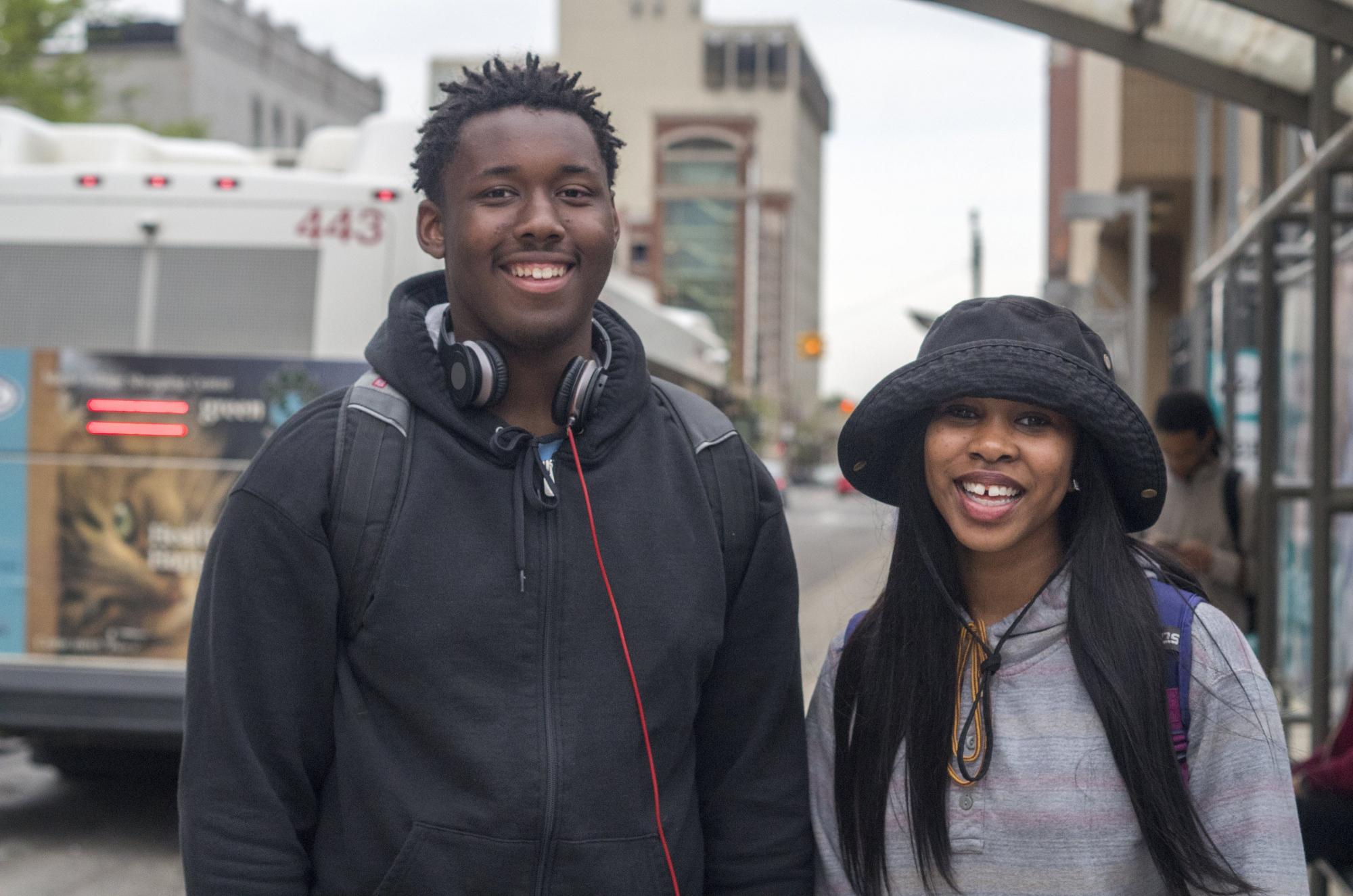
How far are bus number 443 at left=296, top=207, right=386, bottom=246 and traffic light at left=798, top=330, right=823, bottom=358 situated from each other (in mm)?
24083

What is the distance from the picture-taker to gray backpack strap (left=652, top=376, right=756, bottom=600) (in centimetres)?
234

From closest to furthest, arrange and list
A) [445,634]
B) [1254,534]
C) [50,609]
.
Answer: [445,634], [1254,534], [50,609]

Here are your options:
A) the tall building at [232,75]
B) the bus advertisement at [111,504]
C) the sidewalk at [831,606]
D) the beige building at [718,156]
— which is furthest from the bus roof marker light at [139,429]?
the beige building at [718,156]

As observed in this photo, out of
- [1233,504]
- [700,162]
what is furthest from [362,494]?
[700,162]

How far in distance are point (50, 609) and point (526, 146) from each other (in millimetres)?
4815

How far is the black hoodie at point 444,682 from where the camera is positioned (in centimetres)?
208

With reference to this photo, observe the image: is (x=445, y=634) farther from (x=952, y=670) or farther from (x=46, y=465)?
(x=46, y=465)

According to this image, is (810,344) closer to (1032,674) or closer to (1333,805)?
(1333,805)

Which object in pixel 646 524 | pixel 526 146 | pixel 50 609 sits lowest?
pixel 50 609

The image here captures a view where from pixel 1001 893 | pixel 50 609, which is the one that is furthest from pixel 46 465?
pixel 1001 893

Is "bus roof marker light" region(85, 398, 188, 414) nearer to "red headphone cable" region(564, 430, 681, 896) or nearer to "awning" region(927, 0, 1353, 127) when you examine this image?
"awning" region(927, 0, 1353, 127)

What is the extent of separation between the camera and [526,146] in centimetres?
225

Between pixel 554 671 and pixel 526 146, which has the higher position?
pixel 526 146

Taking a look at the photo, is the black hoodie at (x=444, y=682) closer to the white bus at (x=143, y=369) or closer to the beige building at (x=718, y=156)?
the white bus at (x=143, y=369)
